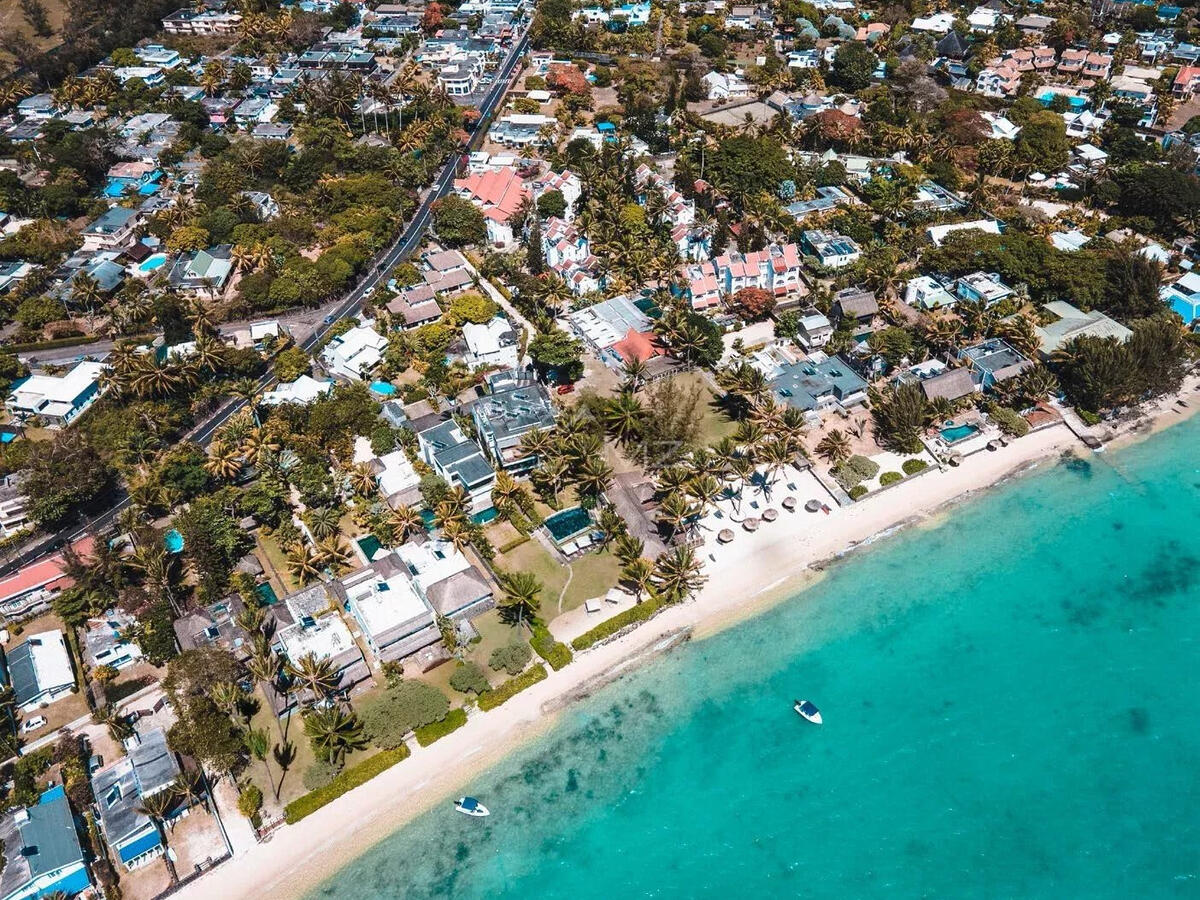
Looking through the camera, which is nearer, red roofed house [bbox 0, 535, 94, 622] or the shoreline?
the shoreline

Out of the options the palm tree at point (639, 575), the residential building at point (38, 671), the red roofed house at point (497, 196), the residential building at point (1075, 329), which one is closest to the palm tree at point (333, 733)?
the residential building at point (38, 671)

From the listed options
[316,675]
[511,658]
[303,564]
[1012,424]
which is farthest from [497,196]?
[316,675]

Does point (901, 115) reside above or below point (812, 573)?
above

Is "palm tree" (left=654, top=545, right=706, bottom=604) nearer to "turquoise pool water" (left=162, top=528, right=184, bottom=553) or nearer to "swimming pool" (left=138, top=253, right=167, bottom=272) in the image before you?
"turquoise pool water" (left=162, top=528, right=184, bottom=553)

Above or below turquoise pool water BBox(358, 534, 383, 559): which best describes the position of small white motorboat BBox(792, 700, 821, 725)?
below

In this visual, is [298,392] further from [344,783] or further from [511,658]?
[344,783]

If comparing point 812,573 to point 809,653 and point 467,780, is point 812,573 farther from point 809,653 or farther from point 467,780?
point 467,780

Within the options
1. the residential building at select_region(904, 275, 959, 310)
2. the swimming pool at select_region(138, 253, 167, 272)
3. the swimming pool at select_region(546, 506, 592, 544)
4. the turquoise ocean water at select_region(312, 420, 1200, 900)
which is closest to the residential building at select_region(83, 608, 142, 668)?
the turquoise ocean water at select_region(312, 420, 1200, 900)

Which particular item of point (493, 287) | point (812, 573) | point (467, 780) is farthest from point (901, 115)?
point (467, 780)
